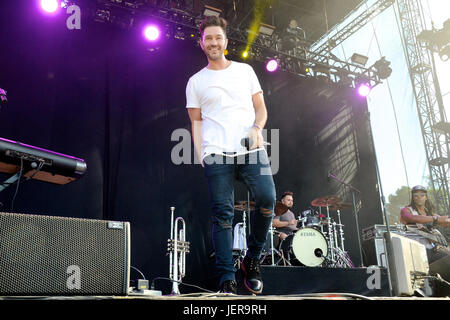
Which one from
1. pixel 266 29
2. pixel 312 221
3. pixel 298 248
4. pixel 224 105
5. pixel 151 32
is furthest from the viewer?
pixel 266 29

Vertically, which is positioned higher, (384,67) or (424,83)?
(384,67)

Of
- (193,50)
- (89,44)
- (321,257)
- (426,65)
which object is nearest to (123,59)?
(89,44)

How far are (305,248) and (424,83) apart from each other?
527cm

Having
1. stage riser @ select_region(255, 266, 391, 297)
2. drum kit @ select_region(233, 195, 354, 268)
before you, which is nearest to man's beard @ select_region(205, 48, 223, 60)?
stage riser @ select_region(255, 266, 391, 297)

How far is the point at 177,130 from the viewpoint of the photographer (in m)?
6.19

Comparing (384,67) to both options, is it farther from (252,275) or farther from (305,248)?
(252,275)

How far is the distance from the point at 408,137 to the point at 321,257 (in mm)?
4197

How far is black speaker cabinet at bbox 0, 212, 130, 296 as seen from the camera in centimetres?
114

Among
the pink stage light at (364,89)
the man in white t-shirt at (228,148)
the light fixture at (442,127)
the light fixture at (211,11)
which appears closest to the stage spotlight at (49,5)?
the light fixture at (211,11)

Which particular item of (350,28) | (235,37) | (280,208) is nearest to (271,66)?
(235,37)

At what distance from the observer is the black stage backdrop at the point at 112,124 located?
200 inches

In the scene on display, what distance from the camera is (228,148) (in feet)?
6.99

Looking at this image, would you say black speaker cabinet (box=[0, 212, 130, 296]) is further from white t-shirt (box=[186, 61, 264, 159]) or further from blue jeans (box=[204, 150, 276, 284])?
white t-shirt (box=[186, 61, 264, 159])

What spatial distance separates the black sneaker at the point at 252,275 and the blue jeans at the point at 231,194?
4 cm
